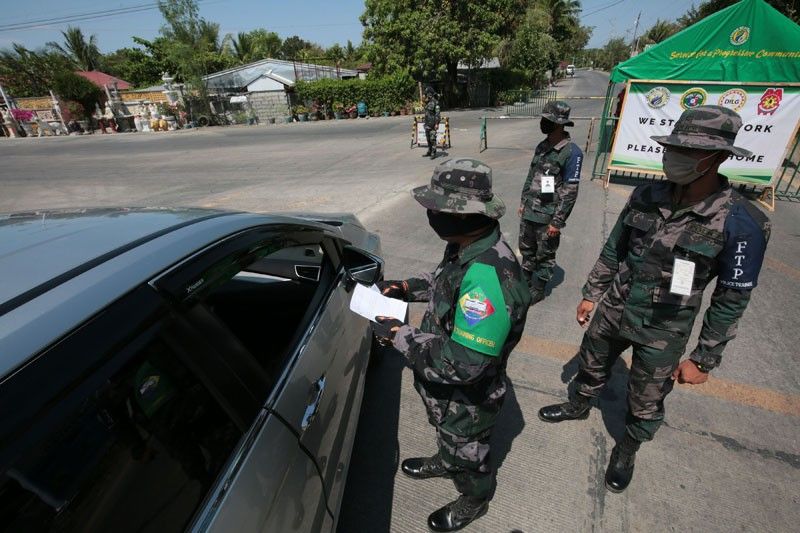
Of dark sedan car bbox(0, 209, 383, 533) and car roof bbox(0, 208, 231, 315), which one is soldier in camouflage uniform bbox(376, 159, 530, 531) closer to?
dark sedan car bbox(0, 209, 383, 533)

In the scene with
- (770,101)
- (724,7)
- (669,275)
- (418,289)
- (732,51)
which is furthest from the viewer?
(724,7)

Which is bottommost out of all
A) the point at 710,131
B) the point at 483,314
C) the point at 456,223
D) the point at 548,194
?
the point at 548,194

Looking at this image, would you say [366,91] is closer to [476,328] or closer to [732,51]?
[732,51]

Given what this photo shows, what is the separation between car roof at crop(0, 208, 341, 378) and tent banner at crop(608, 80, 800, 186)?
754cm

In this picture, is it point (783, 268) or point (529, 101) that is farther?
point (529, 101)

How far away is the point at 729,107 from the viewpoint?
6.86m

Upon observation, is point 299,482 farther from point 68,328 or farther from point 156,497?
point 68,328

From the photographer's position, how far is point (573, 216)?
6133 millimetres

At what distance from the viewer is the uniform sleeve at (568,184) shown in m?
3.48

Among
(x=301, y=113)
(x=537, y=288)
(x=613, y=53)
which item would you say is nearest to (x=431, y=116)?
(x=537, y=288)

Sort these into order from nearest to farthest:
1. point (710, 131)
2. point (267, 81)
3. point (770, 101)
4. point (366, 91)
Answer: point (710, 131) → point (770, 101) → point (366, 91) → point (267, 81)

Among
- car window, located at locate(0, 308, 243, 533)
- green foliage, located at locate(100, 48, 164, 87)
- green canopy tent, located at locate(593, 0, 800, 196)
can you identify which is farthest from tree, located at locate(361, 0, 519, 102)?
green foliage, located at locate(100, 48, 164, 87)

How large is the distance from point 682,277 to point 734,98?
23.1 feet

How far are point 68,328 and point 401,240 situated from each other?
4765mm
